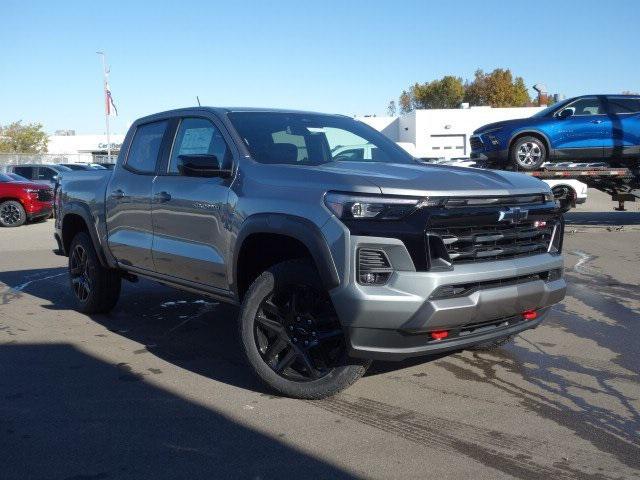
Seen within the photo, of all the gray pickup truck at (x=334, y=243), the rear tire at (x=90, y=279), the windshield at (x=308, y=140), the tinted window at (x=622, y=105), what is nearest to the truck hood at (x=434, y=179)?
the gray pickup truck at (x=334, y=243)

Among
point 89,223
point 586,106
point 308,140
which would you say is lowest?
point 89,223

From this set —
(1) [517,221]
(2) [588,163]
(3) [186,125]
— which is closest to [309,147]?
(3) [186,125]

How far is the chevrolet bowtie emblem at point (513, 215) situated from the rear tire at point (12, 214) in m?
16.4

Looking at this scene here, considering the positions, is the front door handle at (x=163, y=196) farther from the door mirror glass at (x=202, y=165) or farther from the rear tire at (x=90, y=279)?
the rear tire at (x=90, y=279)

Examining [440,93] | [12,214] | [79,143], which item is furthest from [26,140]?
[12,214]

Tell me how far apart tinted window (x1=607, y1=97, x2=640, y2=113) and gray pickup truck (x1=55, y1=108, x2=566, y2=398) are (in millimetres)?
9305

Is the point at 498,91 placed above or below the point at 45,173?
above

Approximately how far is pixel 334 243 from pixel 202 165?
1.34m

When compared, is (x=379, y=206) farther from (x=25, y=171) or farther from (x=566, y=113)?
(x=25, y=171)

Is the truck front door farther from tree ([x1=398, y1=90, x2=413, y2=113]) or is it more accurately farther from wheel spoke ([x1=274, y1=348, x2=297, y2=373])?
tree ([x1=398, y1=90, x2=413, y2=113])

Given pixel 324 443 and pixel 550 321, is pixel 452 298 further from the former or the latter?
pixel 550 321

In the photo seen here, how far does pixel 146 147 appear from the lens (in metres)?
6.13

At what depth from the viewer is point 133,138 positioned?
6.43 metres

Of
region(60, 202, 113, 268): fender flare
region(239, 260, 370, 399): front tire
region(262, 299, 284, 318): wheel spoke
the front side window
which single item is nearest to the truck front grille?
region(239, 260, 370, 399): front tire
